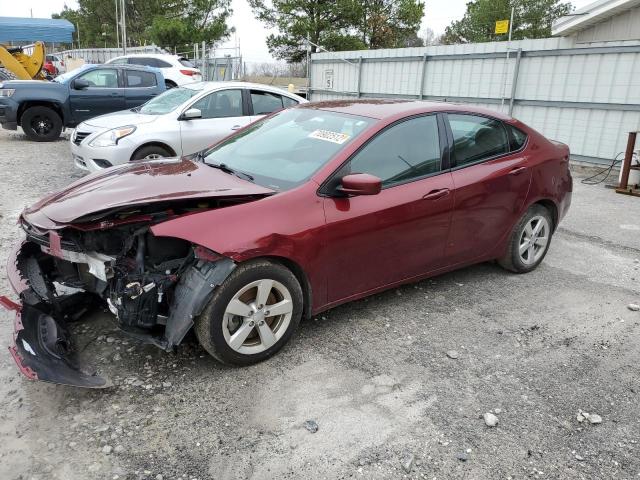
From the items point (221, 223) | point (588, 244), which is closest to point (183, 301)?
point (221, 223)

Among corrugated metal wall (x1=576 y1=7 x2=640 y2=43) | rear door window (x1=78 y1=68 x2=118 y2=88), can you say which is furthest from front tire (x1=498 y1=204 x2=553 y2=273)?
rear door window (x1=78 y1=68 x2=118 y2=88)

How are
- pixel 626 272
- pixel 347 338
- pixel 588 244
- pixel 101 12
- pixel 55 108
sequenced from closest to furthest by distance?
pixel 347 338 < pixel 626 272 < pixel 588 244 < pixel 55 108 < pixel 101 12

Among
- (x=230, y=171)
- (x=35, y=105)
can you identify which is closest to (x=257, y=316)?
(x=230, y=171)

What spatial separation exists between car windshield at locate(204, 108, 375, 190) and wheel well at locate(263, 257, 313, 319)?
18.9 inches

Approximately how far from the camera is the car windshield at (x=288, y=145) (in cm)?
355

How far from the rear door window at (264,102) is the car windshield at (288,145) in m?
4.02

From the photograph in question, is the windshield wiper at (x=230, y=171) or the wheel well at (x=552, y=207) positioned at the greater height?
the windshield wiper at (x=230, y=171)

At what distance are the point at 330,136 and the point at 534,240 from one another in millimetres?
2286

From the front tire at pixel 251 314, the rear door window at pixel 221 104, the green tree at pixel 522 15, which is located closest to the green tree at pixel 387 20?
the green tree at pixel 522 15

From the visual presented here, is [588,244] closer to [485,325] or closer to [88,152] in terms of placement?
[485,325]

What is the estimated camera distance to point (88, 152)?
713 cm

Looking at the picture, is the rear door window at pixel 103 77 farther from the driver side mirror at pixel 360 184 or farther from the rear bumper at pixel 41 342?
the driver side mirror at pixel 360 184

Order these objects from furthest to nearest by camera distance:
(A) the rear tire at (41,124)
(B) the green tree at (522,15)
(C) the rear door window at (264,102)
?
(B) the green tree at (522,15)
(A) the rear tire at (41,124)
(C) the rear door window at (264,102)

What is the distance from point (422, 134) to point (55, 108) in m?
10.6
